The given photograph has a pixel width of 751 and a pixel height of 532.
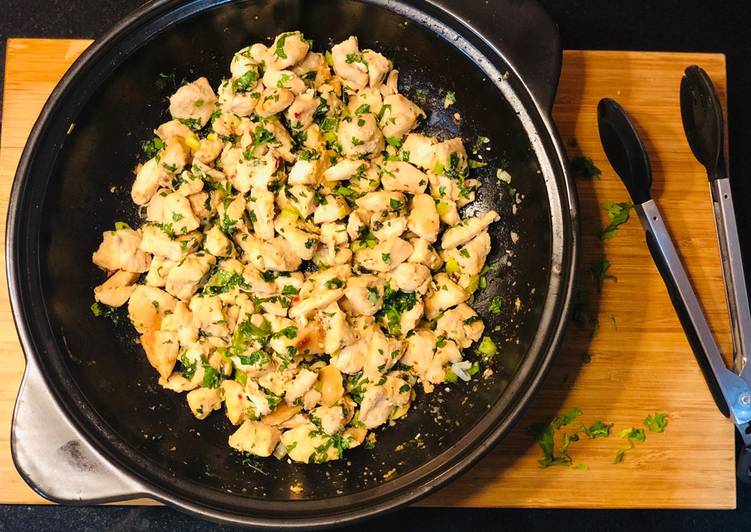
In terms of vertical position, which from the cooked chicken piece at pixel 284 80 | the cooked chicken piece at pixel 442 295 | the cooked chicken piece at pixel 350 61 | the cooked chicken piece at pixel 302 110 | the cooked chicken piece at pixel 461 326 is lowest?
the cooked chicken piece at pixel 461 326

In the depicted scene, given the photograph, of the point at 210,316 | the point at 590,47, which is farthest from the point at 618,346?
the point at 210,316

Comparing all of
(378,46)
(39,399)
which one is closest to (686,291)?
(378,46)

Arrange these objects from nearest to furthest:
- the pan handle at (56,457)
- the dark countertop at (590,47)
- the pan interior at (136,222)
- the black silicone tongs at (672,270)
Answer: the pan handle at (56,457) → the pan interior at (136,222) → the black silicone tongs at (672,270) → the dark countertop at (590,47)

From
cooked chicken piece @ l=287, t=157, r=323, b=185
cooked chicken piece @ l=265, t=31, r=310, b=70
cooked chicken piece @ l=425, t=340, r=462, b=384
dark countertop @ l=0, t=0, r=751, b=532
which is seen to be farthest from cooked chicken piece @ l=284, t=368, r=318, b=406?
cooked chicken piece @ l=265, t=31, r=310, b=70

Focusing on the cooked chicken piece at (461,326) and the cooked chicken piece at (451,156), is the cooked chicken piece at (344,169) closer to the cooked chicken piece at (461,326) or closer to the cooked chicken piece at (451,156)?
the cooked chicken piece at (451,156)

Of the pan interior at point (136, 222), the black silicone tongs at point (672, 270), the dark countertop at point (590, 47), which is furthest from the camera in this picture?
the dark countertop at point (590, 47)

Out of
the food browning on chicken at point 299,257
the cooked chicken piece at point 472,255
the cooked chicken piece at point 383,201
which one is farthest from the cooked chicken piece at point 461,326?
the cooked chicken piece at point 383,201

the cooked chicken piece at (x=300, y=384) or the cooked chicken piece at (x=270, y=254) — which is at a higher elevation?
the cooked chicken piece at (x=270, y=254)
